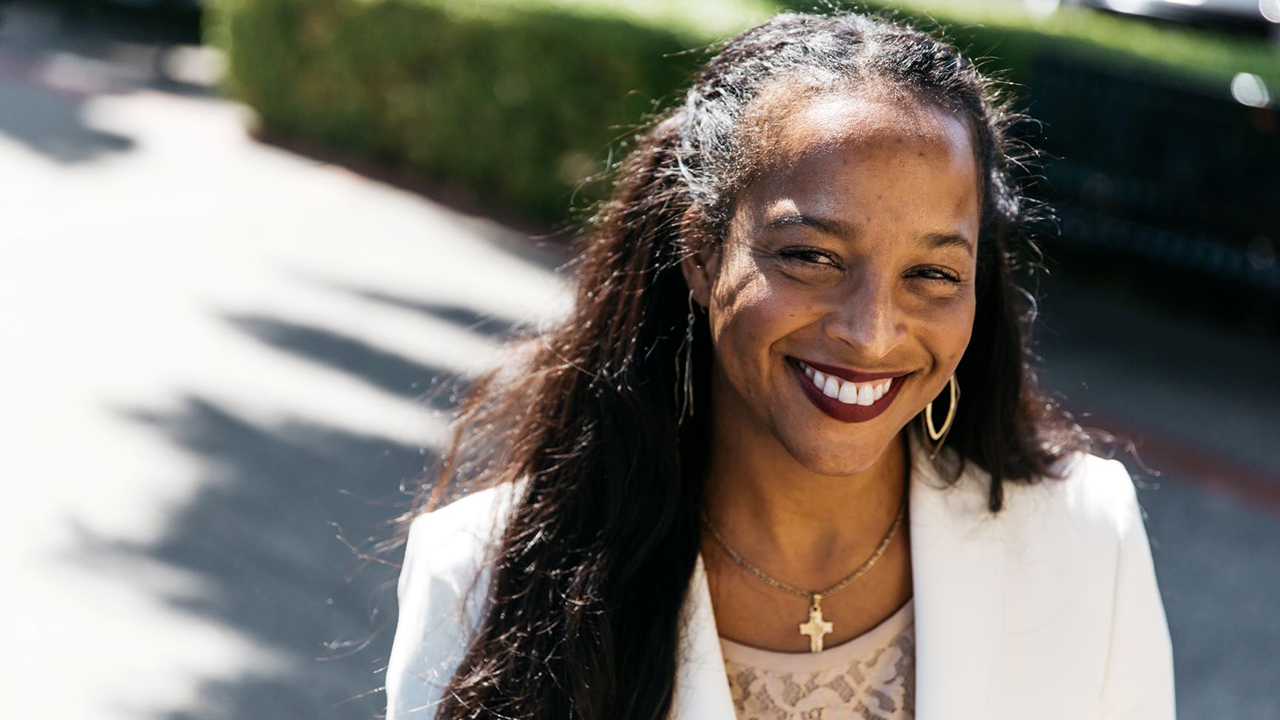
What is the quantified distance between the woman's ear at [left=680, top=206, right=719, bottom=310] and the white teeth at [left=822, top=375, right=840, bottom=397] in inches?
10.1

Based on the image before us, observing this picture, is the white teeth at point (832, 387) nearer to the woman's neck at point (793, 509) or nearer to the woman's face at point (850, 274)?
the woman's face at point (850, 274)

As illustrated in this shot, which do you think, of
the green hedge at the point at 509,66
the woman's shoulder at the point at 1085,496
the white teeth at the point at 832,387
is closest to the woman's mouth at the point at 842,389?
the white teeth at the point at 832,387

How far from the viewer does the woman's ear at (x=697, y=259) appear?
215 cm

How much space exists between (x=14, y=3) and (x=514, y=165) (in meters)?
9.21

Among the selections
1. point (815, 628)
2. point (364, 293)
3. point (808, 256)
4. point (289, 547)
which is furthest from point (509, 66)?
point (808, 256)

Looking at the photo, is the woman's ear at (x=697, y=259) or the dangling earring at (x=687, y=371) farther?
the dangling earring at (x=687, y=371)

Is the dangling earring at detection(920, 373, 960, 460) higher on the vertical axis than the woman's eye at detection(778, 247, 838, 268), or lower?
lower

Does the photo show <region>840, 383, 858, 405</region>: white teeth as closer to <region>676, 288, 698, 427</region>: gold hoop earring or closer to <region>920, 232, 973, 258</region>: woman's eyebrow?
<region>920, 232, 973, 258</region>: woman's eyebrow

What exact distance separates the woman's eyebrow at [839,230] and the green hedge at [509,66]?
6139 millimetres

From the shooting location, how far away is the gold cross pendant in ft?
7.23

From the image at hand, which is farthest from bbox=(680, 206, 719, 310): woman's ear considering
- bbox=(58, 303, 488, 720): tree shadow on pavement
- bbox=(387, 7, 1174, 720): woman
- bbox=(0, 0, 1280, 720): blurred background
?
bbox=(58, 303, 488, 720): tree shadow on pavement

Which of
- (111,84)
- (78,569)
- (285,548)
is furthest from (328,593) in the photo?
(111,84)

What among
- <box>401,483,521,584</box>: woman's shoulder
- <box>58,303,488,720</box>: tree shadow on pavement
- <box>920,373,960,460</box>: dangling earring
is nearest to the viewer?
<box>401,483,521,584</box>: woman's shoulder

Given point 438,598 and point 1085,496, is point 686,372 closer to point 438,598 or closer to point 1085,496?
point 438,598
